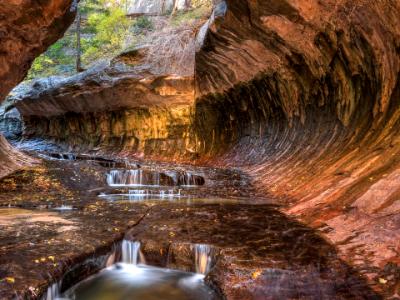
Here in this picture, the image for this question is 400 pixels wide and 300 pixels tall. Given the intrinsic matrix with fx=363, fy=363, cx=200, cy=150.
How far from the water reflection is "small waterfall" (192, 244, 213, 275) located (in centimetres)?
10

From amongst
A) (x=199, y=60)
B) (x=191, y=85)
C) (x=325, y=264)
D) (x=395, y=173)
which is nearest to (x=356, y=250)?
(x=325, y=264)

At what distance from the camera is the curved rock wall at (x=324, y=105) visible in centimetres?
502

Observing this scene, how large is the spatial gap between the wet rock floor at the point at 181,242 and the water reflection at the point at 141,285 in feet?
0.51

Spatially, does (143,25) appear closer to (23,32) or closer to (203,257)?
(23,32)

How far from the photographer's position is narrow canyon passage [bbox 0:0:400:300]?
394 cm

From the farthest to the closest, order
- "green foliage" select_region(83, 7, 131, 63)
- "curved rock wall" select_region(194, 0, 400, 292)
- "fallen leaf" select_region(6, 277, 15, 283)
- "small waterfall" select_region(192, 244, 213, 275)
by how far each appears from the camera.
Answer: "green foliage" select_region(83, 7, 131, 63) < "curved rock wall" select_region(194, 0, 400, 292) < "small waterfall" select_region(192, 244, 213, 275) < "fallen leaf" select_region(6, 277, 15, 283)

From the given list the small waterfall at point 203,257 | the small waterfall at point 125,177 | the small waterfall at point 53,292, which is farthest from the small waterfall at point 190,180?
the small waterfall at point 53,292

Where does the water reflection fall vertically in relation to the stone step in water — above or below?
below

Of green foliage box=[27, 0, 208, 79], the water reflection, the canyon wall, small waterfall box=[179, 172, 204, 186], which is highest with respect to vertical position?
green foliage box=[27, 0, 208, 79]

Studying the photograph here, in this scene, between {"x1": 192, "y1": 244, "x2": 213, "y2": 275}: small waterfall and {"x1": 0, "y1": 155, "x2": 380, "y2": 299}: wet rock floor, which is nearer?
{"x1": 0, "y1": 155, "x2": 380, "y2": 299}: wet rock floor

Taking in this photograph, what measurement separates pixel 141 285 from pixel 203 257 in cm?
82

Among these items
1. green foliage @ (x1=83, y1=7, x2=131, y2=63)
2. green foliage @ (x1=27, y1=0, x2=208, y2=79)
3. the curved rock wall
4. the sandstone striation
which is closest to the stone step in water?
the curved rock wall

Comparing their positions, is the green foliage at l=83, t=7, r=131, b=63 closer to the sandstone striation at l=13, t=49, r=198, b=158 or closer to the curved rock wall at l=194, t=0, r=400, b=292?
the sandstone striation at l=13, t=49, r=198, b=158

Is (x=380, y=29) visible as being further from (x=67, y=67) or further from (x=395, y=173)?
(x=67, y=67)
